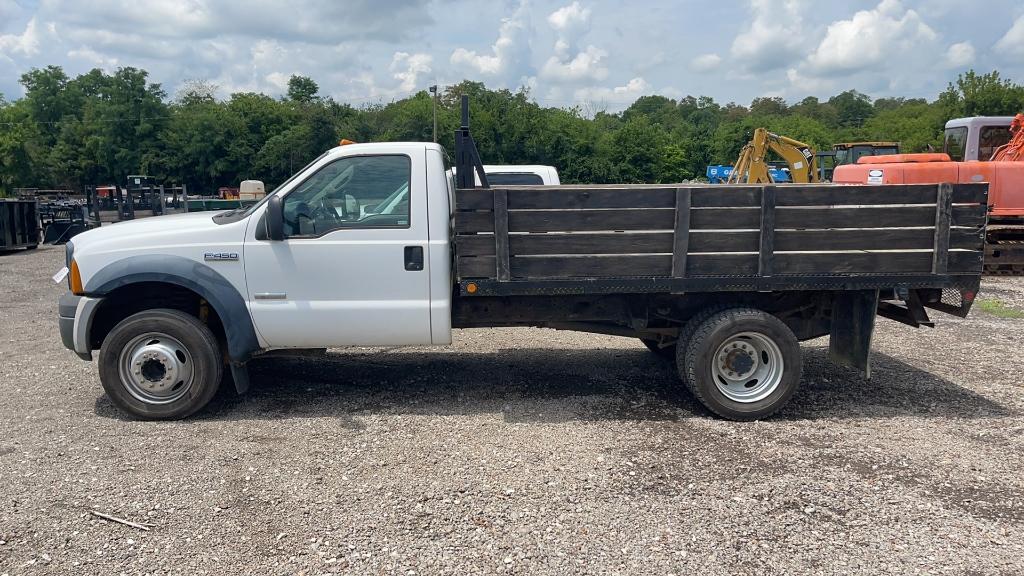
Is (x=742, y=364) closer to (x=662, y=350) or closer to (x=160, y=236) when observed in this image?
(x=662, y=350)

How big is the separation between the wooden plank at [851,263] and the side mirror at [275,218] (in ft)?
11.9

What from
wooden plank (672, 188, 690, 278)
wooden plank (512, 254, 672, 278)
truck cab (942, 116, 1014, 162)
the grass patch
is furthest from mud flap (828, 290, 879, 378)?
truck cab (942, 116, 1014, 162)

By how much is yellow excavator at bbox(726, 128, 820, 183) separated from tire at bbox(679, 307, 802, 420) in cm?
810

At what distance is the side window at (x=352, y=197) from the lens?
5.36 m

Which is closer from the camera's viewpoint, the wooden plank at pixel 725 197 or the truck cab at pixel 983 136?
the wooden plank at pixel 725 197

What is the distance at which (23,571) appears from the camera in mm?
3484

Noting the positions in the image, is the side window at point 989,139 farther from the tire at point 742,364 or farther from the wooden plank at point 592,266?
the wooden plank at point 592,266

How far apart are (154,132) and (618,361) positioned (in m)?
54.8

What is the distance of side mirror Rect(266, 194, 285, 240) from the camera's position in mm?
5203

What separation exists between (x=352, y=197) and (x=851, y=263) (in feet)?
12.2

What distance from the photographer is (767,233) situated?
5.28 m

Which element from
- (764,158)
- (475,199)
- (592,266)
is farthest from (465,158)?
(764,158)

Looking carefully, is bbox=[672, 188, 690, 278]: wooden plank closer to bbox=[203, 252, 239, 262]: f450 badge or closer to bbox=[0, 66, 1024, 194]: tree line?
bbox=[203, 252, 239, 262]: f450 badge

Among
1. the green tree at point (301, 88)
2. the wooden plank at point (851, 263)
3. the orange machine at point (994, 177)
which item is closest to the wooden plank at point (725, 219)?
the wooden plank at point (851, 263)
